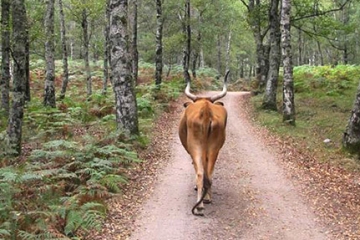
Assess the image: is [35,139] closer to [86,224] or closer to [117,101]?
[117,101]

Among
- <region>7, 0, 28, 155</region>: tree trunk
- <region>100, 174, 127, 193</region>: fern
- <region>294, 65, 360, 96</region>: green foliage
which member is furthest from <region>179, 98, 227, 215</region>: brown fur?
<region>294, 65, 360, 96</region>: green foliage

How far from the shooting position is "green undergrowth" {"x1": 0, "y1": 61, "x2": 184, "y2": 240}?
6.64 metres

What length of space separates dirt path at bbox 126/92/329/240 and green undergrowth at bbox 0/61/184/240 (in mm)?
921

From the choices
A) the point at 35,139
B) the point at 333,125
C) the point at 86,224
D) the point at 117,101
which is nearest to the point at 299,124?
the point at 333,125

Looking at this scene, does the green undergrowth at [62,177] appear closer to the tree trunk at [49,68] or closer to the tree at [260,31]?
the tree trunk at [49,68]

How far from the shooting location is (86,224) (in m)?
6.67

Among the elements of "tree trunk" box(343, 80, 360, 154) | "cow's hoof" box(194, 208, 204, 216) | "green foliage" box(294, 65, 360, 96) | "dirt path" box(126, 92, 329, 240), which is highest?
"green foliage" box(294, 65, 360, 96)

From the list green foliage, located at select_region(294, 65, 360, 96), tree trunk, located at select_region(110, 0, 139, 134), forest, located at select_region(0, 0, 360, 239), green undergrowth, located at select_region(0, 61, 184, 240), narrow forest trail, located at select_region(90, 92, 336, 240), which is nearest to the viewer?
green undergrowth, located at select_region(0, 61, 184, 240)

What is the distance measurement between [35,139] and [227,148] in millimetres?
6213

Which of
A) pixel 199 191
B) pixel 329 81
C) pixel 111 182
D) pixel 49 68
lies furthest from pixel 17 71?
pixel 329 81

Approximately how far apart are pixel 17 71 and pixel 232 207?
22.7 ft

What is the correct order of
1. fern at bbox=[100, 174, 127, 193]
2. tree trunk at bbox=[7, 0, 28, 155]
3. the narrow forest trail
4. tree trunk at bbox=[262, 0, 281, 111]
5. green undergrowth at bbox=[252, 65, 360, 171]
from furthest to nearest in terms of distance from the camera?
tree trunk at bbox=[262, 0, 281, 111] < green undergrowth at bbox=[252, 65, 360, 171] < tree trunk at bbox=[7, 0, 28, 155] < fern at bbox=[100, 174, 127, 193] < the narrow forest trail

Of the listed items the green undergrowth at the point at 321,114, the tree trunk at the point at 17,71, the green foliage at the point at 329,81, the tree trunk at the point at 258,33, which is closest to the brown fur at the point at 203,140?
the green undergrowth at the point at 321,114

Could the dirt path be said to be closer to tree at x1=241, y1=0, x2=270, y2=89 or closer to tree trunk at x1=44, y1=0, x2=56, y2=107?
tree trunk at x1=44, y1=0, x2=56, y2=107
